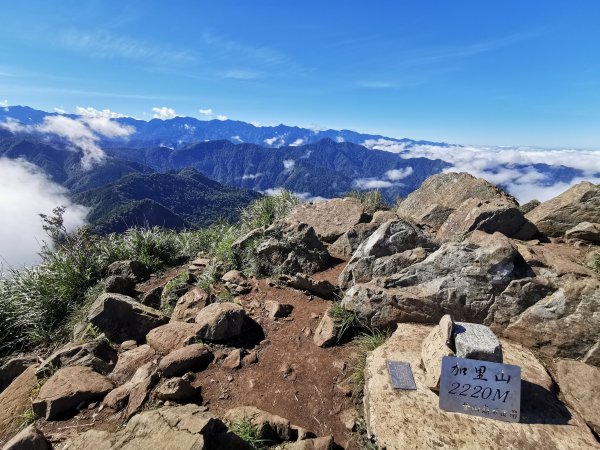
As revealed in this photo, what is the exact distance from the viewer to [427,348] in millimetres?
5367

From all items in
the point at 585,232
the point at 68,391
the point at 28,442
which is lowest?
the point at 68,391

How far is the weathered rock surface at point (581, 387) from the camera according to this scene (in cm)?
472

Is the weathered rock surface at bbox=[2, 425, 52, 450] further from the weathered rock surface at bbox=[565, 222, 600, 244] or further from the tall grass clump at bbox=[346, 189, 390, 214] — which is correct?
the weathered rock surface at bbox=[565, 222, 600, 244]

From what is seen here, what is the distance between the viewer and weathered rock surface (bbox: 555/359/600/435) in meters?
4.72

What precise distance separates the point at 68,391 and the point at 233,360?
2.68 meters

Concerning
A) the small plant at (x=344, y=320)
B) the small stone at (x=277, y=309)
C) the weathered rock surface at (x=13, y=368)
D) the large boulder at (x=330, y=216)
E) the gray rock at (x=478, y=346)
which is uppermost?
the gray rock at (x=478, y=346)

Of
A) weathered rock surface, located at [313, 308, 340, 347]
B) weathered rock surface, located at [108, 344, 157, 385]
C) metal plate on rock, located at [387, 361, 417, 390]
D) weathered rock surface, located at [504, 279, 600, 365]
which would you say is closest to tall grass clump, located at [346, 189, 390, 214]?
weathered rock surface, located at [313, 308, 340, 347]

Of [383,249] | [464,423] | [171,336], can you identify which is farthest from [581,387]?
[171,336]

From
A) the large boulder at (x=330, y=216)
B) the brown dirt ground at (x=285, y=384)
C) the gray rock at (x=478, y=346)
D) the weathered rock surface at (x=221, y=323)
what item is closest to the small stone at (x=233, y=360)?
the brown dirt ground at (x=285, y=384)

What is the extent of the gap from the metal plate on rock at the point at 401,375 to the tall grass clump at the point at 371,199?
8449mm

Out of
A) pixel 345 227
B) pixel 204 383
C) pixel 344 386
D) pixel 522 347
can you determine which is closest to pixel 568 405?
pixel 522 347

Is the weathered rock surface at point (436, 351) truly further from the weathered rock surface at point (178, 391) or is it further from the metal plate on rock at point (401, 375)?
the weathered rock surface at point (178, 391)

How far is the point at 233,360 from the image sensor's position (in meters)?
6.55

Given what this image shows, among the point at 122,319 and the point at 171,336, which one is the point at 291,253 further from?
the point at 122,319
